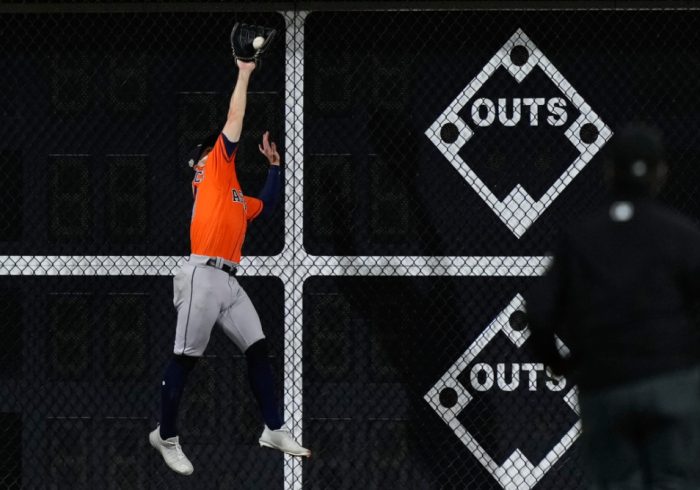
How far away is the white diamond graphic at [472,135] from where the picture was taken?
651 cm

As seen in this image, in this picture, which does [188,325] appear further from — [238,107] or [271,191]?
[238,107]

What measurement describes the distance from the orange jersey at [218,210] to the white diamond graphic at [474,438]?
4.56 feet

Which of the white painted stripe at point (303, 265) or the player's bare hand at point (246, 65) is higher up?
the player's bare hand at point (246, 65)

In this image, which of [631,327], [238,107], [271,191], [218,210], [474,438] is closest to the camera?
[631,327]

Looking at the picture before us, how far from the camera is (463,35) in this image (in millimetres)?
6594

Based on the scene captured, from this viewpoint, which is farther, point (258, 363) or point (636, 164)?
point (258, 363)

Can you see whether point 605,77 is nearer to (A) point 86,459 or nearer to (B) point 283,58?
(B) point 283,58

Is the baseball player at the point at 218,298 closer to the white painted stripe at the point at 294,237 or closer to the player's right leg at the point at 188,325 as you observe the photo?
the player's right leg at the point at 188,325

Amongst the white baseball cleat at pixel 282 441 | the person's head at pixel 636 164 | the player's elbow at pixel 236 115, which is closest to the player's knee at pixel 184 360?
the white baseball cleat at pixel 282 441

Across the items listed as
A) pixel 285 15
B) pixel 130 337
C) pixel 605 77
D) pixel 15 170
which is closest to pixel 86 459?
pixel 130 337

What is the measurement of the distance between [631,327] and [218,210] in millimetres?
3031

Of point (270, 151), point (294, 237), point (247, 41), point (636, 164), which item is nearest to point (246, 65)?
point (247, 41)

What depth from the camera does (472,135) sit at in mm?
6562

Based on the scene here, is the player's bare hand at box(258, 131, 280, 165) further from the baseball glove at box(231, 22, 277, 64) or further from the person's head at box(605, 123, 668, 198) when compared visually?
the person's head at box(605, 123, 668, 198)
